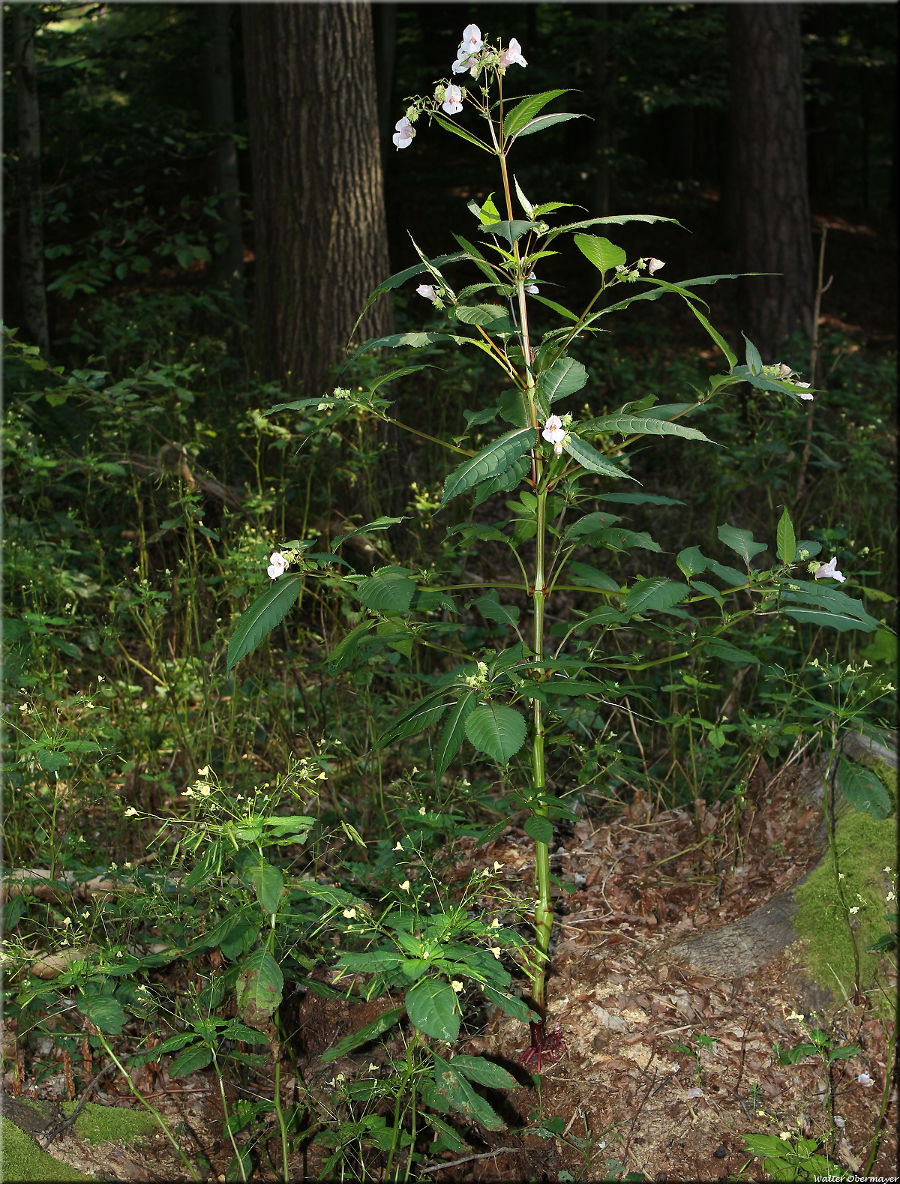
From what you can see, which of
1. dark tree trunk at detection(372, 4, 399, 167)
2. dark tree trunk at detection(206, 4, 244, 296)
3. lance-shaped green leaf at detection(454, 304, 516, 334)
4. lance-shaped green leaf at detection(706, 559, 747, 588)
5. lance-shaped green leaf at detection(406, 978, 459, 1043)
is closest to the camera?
lance-shaped green leaf at detection(406, 978, 459, 1043)

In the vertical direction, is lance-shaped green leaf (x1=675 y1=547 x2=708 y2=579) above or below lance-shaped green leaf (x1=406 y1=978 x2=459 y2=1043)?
above

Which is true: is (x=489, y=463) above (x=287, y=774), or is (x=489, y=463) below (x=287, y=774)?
above

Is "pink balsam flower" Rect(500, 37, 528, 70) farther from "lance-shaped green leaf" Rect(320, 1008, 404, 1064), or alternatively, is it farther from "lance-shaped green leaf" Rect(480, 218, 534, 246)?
"lance-shaped green leaf" Rect(320, 1008, 404, 1064)

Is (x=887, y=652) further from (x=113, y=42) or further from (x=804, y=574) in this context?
(x=113, y=42)

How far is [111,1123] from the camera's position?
196cm

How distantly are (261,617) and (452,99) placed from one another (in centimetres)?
105

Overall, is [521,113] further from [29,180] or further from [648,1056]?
[29,180]

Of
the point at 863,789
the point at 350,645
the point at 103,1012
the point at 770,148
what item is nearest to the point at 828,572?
the point at 863,789

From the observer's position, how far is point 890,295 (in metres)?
12.5

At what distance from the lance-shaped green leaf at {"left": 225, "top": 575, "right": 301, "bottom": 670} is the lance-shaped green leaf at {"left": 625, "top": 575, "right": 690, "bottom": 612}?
669mm

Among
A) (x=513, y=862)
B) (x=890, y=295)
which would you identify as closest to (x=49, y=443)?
(x=513, y=862)

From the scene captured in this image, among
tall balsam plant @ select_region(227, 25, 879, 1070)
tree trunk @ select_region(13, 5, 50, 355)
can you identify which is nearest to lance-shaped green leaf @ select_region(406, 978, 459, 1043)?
tall balsam plant @ select_region(227, 25, 879, 1070)

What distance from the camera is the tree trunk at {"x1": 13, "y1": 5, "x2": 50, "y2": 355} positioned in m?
5.32

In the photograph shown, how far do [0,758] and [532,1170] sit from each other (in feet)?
5.66
